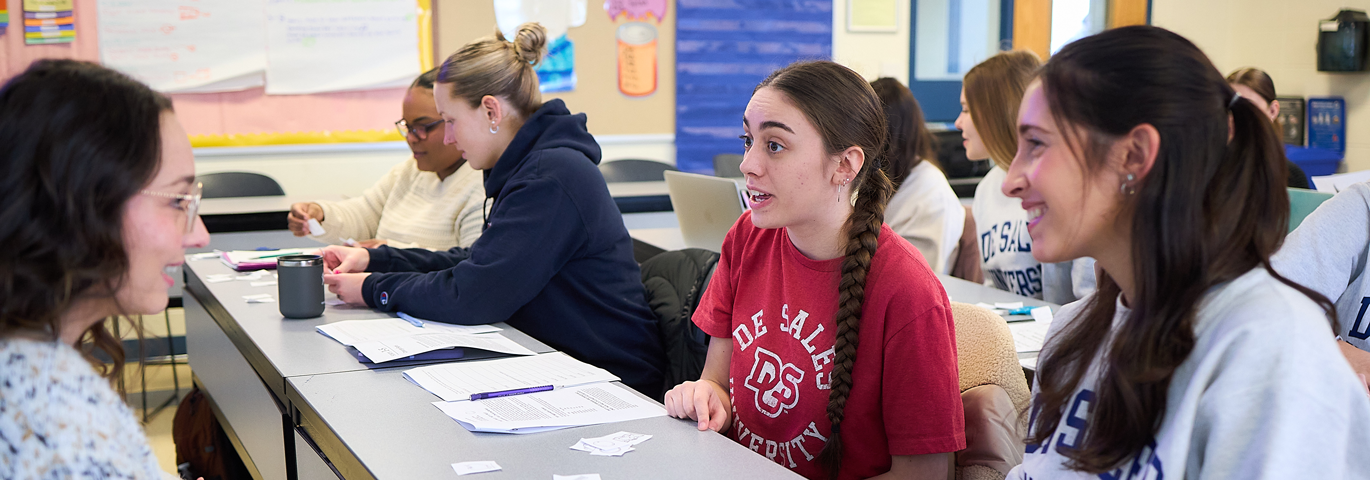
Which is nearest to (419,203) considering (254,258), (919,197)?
(254,258)

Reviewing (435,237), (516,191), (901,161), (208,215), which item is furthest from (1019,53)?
(208,215)

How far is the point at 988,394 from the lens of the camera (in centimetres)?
133

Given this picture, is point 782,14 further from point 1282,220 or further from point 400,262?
point 1282,220

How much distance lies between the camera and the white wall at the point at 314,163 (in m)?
4.57

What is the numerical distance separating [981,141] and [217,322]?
73.2 inches

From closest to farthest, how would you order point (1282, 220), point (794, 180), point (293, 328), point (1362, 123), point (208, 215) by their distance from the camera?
point (1282, 220) → point (794, 180) → point (293, 328) → point (208, 215) → point (1362, 123)

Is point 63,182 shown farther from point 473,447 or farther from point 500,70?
point 500,70

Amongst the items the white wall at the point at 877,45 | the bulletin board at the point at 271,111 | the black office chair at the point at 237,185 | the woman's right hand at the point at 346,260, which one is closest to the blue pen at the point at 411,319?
the woman's right hand at the point at 346,260

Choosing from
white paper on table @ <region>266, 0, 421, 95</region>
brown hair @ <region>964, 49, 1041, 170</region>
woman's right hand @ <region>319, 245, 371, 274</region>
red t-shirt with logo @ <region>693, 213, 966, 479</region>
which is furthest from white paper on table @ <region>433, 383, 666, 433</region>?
white paper on table @ <region>266, 0, 421, 95</region>

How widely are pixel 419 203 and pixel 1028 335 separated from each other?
1.64m

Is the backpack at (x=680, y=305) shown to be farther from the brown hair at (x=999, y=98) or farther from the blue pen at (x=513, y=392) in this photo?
the brown hair at (x=999, y=98)

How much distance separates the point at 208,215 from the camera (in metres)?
3.20

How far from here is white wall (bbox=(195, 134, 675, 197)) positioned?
4.57 m

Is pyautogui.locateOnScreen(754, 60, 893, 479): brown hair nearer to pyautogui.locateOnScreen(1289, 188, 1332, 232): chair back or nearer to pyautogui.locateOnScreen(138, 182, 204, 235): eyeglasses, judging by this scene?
pyautogui.locateOnScreen(138, 182, 204, 235): eyeglasses
